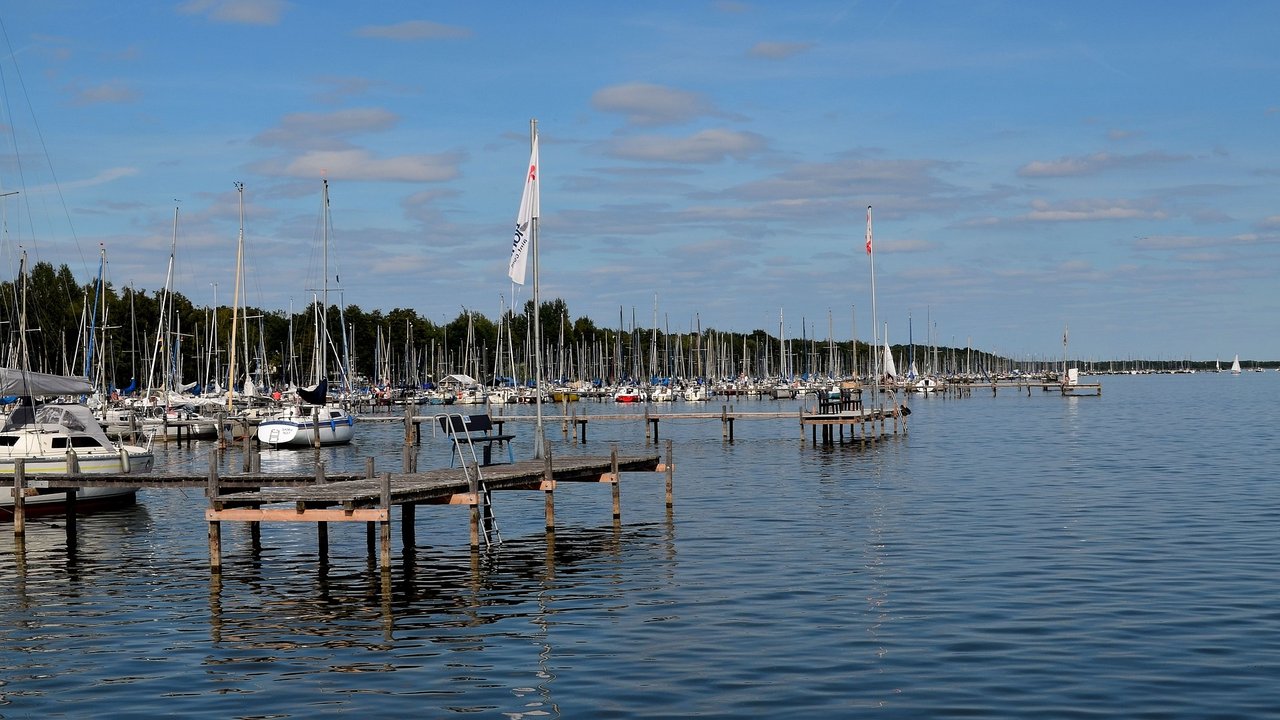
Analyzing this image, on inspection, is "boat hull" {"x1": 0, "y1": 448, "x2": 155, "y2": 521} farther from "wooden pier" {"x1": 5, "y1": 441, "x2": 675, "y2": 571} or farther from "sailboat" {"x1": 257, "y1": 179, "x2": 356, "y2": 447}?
"sailboat" {"x1": 257, "y1": 179, "x2": 356, "y2": 447}

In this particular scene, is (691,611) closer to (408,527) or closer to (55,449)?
(408,527)

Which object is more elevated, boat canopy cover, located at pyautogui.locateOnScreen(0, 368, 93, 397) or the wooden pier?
boat canopy cover, located at pyautogui.locateOnScreen(0, 368, 93, 397)

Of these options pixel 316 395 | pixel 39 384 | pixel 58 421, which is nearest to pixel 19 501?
pixel 58 421

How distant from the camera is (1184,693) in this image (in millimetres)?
18688

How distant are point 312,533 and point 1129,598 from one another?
23.0 metres

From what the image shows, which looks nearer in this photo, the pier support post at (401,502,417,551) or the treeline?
the pier support post at (401,502,417,551)

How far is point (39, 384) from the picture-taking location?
4750 centimetres

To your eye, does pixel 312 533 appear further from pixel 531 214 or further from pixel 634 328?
pixel 634 328

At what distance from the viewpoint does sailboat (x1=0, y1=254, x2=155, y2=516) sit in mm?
42406

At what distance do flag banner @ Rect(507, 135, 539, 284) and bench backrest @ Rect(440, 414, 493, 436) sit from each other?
403 cm

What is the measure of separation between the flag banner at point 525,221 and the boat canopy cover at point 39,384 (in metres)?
18.4

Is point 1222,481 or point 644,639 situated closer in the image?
point 644,639

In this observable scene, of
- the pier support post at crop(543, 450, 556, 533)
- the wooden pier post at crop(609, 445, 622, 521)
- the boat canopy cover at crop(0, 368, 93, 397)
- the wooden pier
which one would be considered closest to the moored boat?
the boat canopy cover at crop(0, 368, 93, 397)

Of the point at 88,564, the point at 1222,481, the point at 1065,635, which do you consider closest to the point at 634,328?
the point at 1222,481
